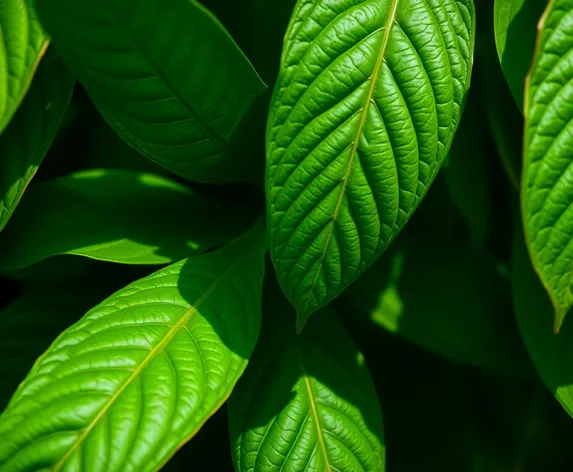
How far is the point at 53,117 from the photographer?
58 centimetres

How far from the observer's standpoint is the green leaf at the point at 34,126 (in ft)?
1.85

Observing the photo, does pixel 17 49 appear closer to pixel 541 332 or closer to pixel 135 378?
pixel 135 378

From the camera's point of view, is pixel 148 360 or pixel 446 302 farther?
pixel 446 302

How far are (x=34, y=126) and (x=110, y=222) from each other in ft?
0.39

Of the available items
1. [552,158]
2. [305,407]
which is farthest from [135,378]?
[552,158]

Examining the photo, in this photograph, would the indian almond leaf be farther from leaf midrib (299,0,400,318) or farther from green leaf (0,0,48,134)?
green leaf (0,0,48,134)

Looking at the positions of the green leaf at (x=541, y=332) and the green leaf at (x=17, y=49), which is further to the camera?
the green leaf at (x=541, y=332)

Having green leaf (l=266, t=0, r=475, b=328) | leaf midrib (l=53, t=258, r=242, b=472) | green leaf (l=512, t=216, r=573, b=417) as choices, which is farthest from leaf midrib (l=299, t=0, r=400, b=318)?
green leaf (l=512, t=216, r=573, b=417)

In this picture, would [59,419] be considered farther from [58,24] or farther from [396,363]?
[396,363]

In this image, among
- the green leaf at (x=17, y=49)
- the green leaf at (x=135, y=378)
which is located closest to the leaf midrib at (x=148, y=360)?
the green leaf at (x=135, y=378)

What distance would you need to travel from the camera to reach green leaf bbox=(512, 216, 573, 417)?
63cm

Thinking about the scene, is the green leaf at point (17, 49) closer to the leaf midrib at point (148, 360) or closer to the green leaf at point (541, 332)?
the leaf midrib at point (148, 360)

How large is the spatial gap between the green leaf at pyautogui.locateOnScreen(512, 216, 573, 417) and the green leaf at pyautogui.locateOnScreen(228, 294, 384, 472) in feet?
0.57

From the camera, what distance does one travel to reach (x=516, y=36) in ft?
1.89
